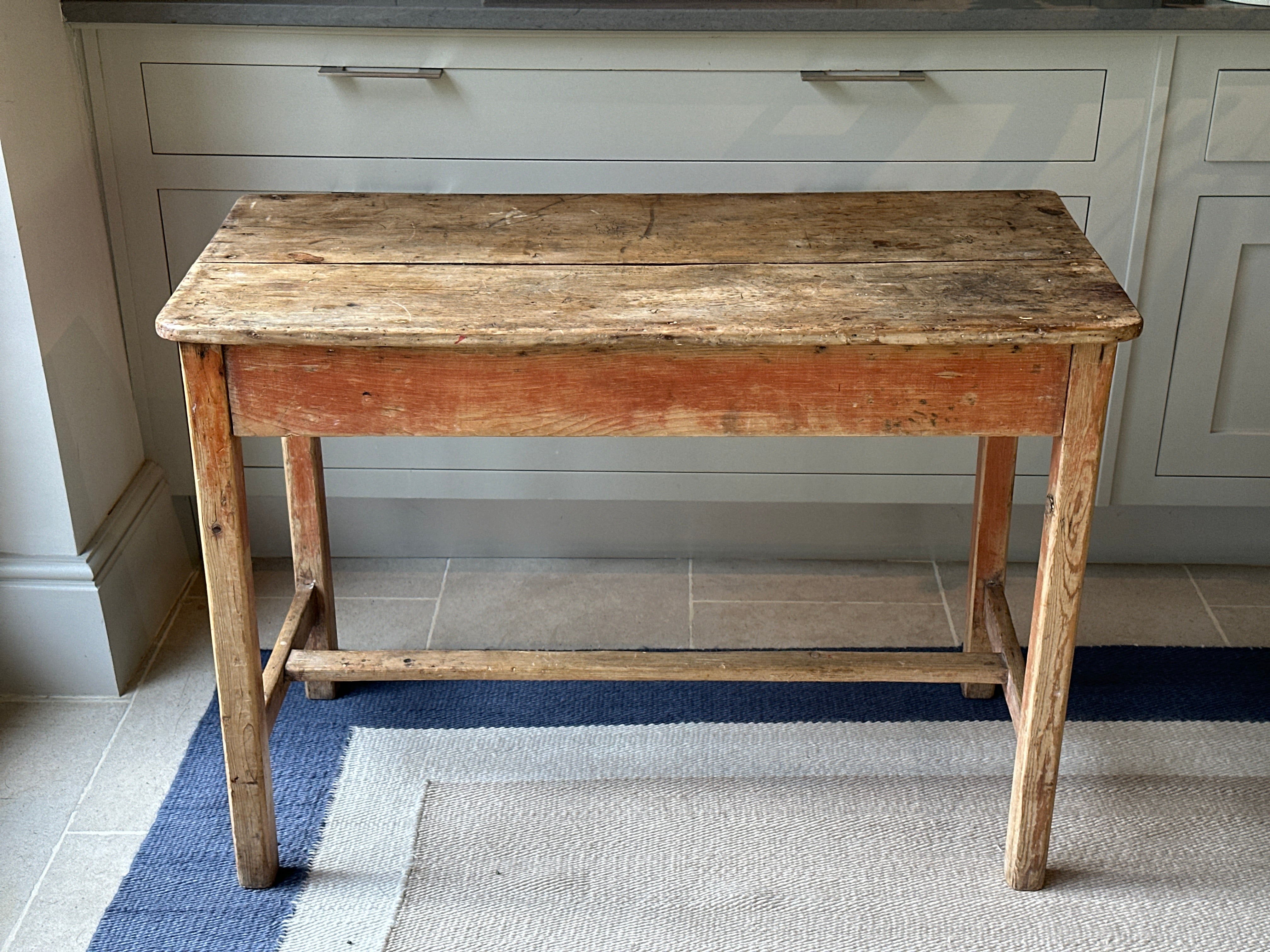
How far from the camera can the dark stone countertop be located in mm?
1889

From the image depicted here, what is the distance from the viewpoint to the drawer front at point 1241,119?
1949mm

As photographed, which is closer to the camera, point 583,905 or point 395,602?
point 583,905

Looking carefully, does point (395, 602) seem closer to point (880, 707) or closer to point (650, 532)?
point (650, 532)

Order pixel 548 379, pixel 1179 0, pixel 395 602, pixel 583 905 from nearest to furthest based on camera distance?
pixel 548 379 → pixel 583 905 → pixel 1179 0 → pixel 395 602

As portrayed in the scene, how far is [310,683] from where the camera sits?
2.02 metres

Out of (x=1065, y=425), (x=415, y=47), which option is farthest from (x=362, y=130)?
(x=1065, y=425)

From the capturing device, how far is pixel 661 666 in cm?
165

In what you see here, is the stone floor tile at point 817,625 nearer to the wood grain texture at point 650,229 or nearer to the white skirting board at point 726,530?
the white skirting board at point 726,530

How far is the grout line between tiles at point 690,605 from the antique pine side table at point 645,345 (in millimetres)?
553

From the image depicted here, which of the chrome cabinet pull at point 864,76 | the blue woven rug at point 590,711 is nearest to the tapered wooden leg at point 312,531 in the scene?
the blue woven rug at point 590,711

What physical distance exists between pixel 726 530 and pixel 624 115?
83 cm

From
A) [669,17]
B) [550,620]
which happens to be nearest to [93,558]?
[550,620]

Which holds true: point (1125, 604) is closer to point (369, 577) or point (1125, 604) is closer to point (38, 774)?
point (369, 577)

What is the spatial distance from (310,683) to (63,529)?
0.45m
